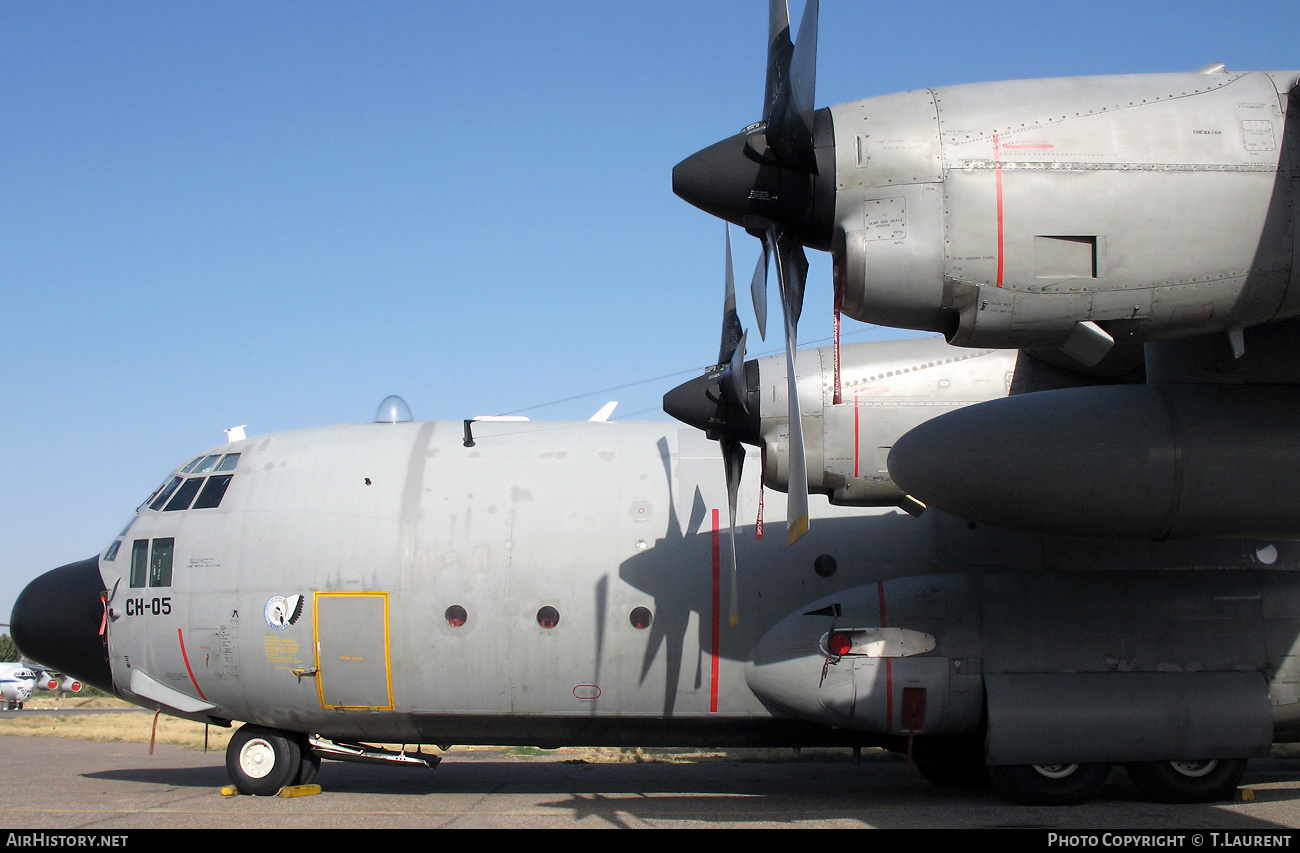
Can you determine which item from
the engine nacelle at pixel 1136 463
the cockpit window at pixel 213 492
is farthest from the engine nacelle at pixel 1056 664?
the cockpit window at pixel 213 492

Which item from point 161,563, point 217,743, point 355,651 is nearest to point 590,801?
point 355,651

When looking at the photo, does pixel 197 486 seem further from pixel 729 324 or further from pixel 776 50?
pixel 776 50

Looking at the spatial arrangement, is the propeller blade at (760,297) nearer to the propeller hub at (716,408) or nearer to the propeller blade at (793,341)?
the propeller blade at (793,341)

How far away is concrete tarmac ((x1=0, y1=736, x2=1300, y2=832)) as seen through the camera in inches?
382

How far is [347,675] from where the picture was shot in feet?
38.2

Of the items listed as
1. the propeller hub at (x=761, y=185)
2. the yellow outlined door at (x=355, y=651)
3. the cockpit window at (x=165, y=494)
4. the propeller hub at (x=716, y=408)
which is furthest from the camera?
the cockpit window at (x=165, y=494)

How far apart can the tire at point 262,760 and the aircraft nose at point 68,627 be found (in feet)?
5.90

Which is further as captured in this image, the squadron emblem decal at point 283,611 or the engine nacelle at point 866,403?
the squadron emblem decal at point 283,611

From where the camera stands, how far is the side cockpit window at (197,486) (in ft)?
41.5

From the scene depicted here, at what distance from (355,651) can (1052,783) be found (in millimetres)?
7502

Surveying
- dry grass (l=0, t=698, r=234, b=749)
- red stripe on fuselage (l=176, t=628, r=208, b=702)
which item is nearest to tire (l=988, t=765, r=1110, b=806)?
red stripe on fuselage (l=176, t=628, r=208, b=702)

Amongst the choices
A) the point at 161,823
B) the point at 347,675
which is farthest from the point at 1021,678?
the point at 161,823

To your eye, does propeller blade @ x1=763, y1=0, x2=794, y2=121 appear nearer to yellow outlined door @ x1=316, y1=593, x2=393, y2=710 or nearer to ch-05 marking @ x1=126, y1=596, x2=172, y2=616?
yellow outlined door @ x1=316, y1=593, x2=393, y2=710

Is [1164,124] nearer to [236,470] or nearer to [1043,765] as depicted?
[1043,765]
